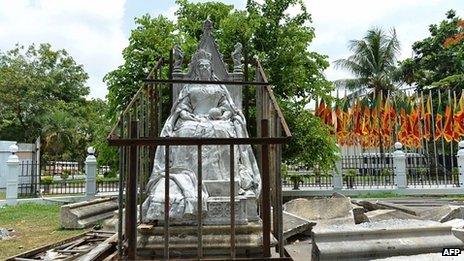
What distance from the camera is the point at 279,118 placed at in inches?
121

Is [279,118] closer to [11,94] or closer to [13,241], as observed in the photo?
[13,241]

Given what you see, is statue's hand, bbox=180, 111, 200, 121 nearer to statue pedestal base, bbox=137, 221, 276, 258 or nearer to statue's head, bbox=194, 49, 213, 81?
statue's head, bbox=194, 49, 213, 81

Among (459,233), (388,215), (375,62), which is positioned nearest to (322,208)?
(388,215)

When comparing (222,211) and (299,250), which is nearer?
(222,211)

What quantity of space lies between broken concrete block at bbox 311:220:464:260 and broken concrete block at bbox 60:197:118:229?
526 centimetres

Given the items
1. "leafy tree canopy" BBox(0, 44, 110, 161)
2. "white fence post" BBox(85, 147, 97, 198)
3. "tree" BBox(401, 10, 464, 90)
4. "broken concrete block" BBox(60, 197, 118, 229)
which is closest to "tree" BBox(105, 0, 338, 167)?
"white fence post" BBox(85, 147, 97, 198)

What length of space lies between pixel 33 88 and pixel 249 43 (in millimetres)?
15699

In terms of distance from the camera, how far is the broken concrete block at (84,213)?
773 centimetres

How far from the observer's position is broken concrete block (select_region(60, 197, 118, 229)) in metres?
7.73

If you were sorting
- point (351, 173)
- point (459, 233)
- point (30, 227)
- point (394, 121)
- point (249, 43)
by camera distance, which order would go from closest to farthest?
point (459, 233)
point (30, 227)
point (249, 43)
point (351, 173)
point (394, 121)

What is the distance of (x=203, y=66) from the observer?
5258mm

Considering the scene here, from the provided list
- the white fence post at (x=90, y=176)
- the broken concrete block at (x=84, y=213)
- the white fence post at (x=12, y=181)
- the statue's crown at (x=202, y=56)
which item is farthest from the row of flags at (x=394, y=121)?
the statue's crown at (x=202, y=56)

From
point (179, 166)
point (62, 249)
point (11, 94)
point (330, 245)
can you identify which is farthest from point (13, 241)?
point (11, 94)

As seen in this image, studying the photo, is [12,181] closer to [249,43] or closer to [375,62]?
[249,43]
